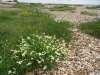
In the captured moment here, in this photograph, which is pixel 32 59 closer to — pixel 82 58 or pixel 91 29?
pixel 82 58

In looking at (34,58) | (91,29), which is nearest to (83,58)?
(34,58)

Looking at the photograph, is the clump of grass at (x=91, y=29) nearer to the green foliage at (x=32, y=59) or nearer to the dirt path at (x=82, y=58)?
the dirt path at (x=82, y=58)

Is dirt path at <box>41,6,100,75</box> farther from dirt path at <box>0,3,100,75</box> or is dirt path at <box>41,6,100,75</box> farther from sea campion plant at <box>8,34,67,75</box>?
sea campion plant at <box>8,34,67,75</box>

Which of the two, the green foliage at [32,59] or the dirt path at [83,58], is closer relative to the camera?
the green foliage at [32,59]

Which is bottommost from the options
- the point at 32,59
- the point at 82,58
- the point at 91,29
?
the point at 82,58

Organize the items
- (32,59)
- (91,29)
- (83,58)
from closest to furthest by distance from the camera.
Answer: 1. (32,59)
2. (83,58)
3. (91,29)

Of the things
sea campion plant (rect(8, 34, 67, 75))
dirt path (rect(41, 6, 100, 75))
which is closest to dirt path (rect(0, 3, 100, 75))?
dirt path (rect(41, 6, 100, 75))

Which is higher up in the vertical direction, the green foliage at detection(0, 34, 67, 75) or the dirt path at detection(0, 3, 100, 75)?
the green foliage at detection(0, 34, 67, 75)

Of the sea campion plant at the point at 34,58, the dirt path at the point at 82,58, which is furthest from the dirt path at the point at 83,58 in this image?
the sea campion plant at the point at 34,58

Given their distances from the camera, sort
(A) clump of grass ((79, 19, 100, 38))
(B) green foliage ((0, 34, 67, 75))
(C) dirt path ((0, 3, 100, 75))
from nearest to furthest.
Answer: (B) green foliage ((0, 34, 67, 75))
(C) dirt path ((0, 3, 100, 75))
(A) clump of grass ((79, 19, 100, 38))

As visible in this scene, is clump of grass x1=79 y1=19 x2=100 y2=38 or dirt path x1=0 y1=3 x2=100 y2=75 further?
clump of grass x1=79 y1=19 x2=100 y2=38

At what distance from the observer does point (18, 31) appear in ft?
33.8

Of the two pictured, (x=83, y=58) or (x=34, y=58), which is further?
(x=83, y=58)

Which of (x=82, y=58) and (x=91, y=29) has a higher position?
(x=91, y=29)
